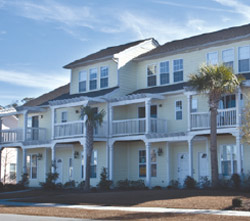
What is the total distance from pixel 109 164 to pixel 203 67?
10695mm

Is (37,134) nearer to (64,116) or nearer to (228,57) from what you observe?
(64,116)

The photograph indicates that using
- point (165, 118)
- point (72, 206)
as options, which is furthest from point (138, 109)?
point (72, 206)

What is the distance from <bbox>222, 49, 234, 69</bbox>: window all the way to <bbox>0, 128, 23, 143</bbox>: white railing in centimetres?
1689

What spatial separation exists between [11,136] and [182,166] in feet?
47.8

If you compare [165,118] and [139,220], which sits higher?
[165,118]

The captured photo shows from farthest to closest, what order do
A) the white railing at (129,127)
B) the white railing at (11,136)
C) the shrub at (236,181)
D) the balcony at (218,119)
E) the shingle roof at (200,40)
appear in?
1. the white railing at (11,136)
2. the white railing at (129,127)
3. the shingle roof at (200,40)
4. the balcony at (218,119)
5. the shrub at (236,181)

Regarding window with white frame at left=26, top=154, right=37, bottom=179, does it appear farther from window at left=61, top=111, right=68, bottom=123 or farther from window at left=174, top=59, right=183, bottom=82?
window at left=174, top=59, right=183, bottom=82

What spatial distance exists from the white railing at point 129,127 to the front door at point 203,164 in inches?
157

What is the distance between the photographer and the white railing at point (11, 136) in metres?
37.0

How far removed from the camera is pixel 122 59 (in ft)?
111

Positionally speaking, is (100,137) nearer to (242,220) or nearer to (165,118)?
(165,118)

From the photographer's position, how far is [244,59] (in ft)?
92.9

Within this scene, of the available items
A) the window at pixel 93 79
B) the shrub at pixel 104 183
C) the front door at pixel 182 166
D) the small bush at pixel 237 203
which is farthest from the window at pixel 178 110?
the small bush at pixel 237 203

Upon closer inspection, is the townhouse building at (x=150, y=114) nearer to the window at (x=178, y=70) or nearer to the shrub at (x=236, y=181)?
the window at (x=178, y=70)
